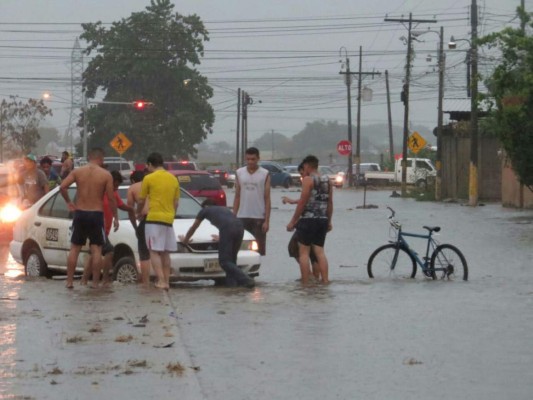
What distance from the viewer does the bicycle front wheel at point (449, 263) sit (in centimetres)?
1789

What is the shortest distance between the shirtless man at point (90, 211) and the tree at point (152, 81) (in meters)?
81.7

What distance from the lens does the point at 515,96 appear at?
124ft

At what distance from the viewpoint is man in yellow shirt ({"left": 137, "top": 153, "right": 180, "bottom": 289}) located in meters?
15.3

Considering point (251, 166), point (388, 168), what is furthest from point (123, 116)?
point (251, 166)

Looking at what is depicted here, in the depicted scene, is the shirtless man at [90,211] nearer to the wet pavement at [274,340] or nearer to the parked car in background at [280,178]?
the wet pavement at [274,340]

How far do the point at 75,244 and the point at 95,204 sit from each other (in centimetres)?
56

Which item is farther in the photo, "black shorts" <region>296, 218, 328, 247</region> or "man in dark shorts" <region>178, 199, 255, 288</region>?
"black shorts" <region>296, 218, 328, 247</region>

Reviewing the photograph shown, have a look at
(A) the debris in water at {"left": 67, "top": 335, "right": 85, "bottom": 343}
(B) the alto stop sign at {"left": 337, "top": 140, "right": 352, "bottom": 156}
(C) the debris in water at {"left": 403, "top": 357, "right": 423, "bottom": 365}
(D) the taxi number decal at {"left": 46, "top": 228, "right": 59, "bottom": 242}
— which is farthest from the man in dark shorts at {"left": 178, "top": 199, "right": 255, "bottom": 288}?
(B) the alto stop sign at {"left": 337, "top": 140, "right": 352, "bottom": 156}

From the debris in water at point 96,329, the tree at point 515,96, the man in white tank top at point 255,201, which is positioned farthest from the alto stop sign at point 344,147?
the debris in water at point 96,329

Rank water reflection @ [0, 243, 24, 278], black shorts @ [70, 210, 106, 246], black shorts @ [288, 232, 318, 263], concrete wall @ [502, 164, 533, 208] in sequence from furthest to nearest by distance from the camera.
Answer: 1. concrete wall @ [502, 164, 533, 208]
2. water reflection @ [0, 243, 24, 278]
3. black shorts @ [288, 232, 318, 263]
4. black shorts @ [70, 210, 106, 246]

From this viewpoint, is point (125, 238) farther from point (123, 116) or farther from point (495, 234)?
point (123, 116)

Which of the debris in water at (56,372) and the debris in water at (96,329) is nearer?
the debris in water at (56,372)

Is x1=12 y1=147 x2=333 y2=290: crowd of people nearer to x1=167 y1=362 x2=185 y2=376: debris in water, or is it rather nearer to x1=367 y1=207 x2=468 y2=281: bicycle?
x1=367 y1=207 x2=468 y2=281: bicycle

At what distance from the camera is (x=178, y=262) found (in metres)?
16.1
